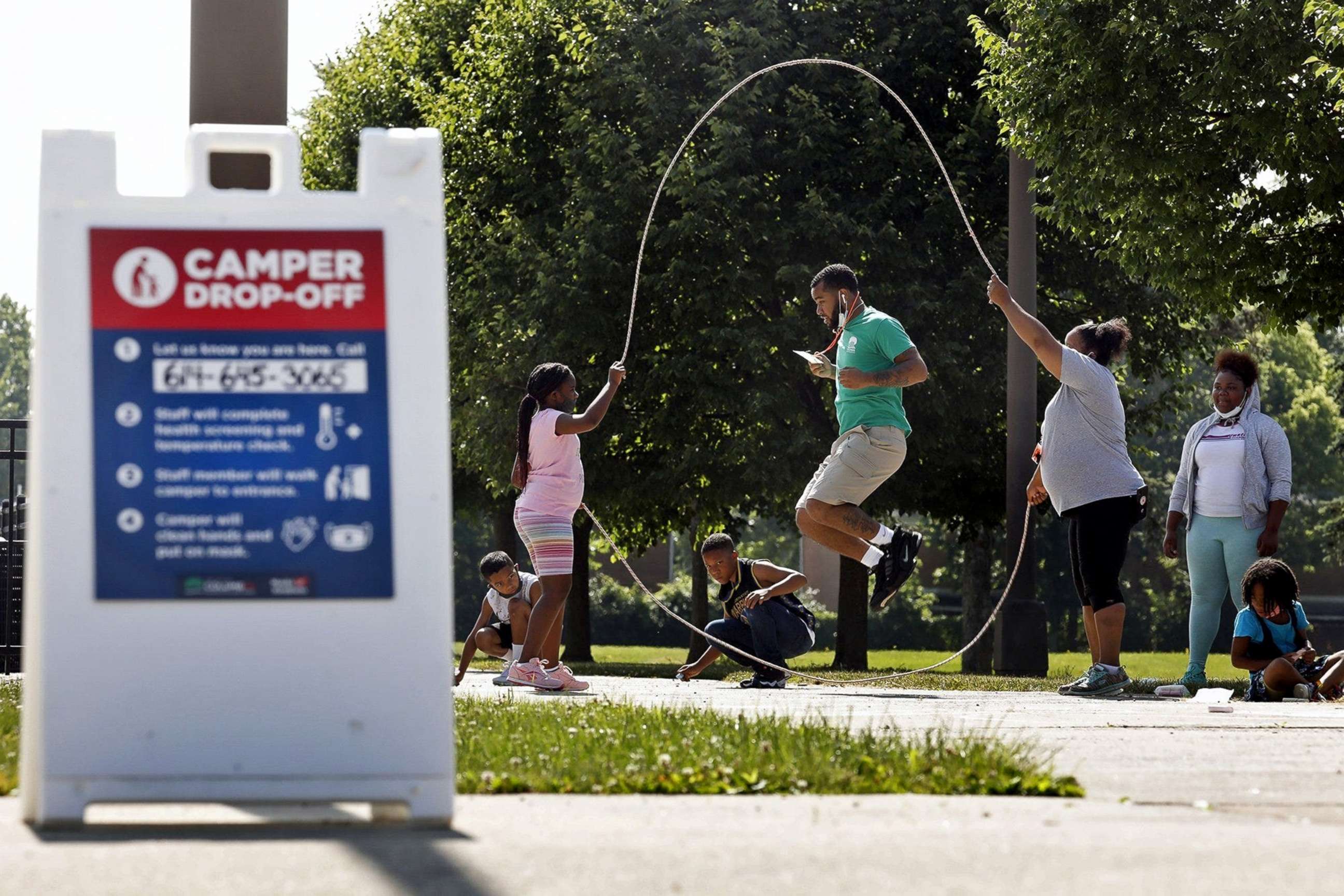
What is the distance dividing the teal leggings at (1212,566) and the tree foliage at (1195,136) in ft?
20.0

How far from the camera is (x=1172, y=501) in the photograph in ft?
36.4

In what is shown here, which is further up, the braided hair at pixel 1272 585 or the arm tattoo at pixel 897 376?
the arm tattoo at pixel 897 376

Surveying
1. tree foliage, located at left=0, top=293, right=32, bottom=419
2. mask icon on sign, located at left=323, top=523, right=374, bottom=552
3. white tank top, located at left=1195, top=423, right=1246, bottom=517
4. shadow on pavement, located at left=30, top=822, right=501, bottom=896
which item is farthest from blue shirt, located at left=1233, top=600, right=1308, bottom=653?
tree foliage, located at left=0, top=293, right=32, bottom=419

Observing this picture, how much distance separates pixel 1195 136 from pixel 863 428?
8164 mm

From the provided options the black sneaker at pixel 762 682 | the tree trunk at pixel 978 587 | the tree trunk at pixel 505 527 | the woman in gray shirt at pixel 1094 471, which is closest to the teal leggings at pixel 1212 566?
the woman in gray shirt at pixel 1094 471

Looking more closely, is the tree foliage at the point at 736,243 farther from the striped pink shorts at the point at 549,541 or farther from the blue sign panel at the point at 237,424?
the blue sign panel at the point at 237,424

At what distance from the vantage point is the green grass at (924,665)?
1230 centimetres

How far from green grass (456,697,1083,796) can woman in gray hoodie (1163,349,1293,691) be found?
4.93 m

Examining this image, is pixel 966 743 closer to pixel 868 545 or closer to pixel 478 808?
pixel 478 808

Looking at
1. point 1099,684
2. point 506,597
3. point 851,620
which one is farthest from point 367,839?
point 851,620

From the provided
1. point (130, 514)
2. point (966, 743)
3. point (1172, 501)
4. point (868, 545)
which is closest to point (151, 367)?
point (130, 514)

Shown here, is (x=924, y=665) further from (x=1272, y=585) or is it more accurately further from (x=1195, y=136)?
(x=1272, y=585)

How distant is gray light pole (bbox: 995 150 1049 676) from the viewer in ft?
50.5

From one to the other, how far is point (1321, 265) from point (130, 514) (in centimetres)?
1511
